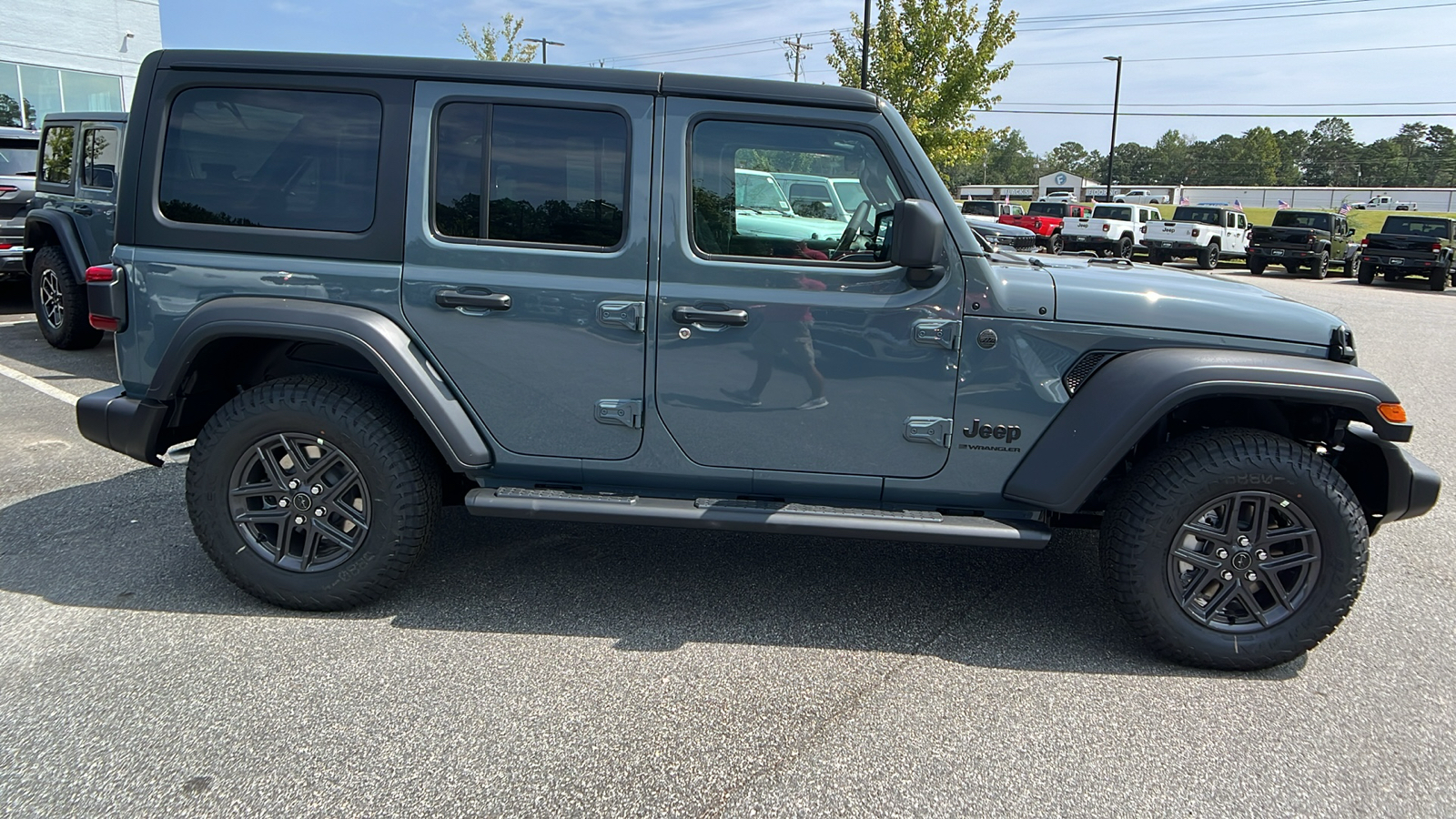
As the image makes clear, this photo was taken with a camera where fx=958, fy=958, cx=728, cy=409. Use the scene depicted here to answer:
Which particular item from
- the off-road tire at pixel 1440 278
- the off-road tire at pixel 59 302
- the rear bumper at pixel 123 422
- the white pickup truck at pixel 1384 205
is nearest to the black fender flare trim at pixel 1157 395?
the rear bumper at pixel 123 422

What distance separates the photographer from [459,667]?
322 cm

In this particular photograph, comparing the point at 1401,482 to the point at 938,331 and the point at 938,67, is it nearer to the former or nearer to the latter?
the point at 938,331

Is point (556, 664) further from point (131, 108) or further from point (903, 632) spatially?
point (131, 108)

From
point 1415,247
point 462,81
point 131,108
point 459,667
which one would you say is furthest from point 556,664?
point 1415,247

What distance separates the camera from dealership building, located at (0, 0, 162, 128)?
825 inches

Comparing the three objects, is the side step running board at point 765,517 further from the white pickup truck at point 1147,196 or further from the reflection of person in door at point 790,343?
the white pickup truck at point 1147,196

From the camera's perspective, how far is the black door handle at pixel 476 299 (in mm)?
3377

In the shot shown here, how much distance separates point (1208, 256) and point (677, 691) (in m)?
26.9

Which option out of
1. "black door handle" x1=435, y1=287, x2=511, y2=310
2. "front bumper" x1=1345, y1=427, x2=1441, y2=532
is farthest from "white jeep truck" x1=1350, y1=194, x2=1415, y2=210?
"black door handle" x1=435, y1=287, x2=511, y2=310

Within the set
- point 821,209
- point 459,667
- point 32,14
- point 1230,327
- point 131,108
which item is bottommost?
point 459,667

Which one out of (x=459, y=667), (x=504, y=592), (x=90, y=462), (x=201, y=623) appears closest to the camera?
(x=459, y=667)

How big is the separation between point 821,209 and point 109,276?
262 cm

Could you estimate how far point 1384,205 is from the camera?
208ft

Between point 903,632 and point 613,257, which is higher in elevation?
point 613,257
